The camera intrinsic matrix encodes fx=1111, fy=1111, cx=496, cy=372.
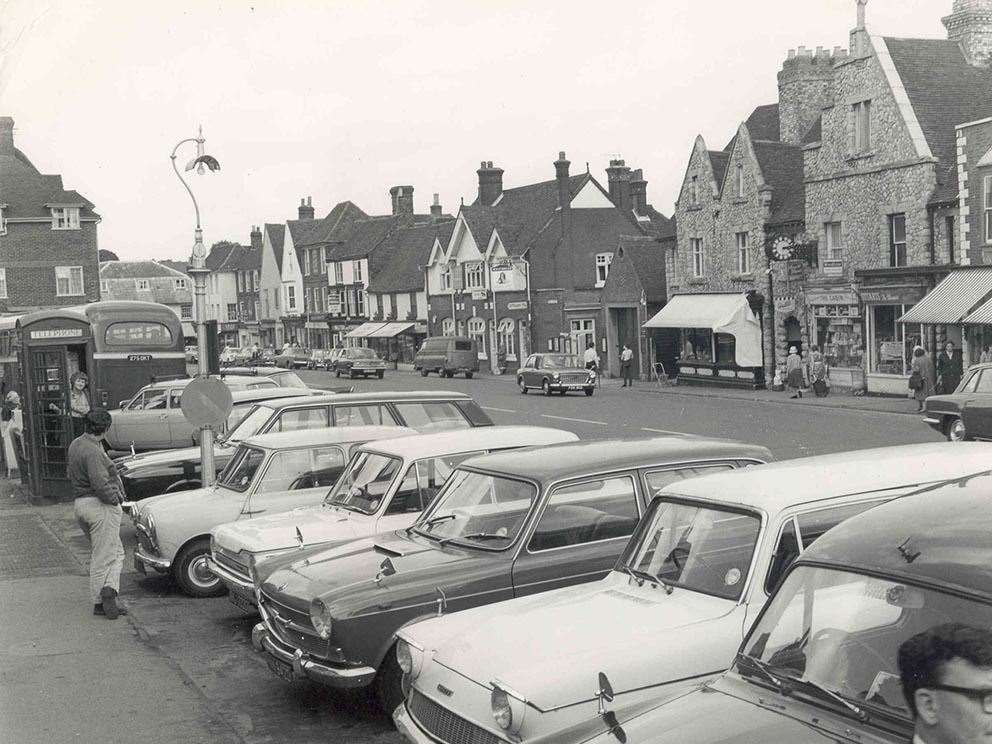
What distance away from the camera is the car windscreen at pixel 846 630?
359 cm

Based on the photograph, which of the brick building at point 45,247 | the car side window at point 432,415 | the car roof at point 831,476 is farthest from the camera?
the brick building at point 45,247

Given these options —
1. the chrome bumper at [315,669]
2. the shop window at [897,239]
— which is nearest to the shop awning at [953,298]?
the shop window at [897,239]

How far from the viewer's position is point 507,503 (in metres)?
7.40

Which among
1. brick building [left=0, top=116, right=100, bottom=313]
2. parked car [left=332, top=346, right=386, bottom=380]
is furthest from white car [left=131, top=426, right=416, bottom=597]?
brick building [left=0, top=116, right=100, bottom=313]

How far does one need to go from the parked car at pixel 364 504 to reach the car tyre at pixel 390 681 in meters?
1.87

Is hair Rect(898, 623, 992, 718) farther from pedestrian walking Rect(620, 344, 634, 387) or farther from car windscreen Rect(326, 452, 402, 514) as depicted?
pedestrian walking Rect(620, 344, 634, 387)

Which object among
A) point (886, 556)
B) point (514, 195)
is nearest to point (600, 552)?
point (886, 556)

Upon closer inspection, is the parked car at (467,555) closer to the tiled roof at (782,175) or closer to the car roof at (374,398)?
the car roof at (374,398)

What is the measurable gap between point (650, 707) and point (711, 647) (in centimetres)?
103

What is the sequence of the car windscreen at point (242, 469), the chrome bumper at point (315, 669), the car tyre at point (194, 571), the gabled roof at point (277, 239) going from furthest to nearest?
the gabled roof at point (277, 239), the car windscreen at point (242, 469), the car tyre at point (194, 571), the chrome bumper at point (315, 669)

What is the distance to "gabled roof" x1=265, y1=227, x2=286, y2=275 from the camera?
331ft

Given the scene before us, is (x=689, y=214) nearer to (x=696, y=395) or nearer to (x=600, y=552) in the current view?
(x=696, y=395)

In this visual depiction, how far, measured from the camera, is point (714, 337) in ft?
140

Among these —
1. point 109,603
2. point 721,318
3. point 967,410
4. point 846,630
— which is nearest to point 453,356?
point 721,318
